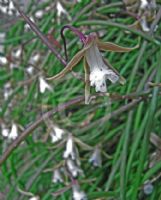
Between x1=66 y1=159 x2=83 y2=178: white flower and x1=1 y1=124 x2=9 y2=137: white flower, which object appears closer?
x1=66 y1=159 x2=83 y2=178: white flower

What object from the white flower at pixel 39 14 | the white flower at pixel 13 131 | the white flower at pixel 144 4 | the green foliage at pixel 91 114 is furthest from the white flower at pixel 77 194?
the white flower at pixel 39 14

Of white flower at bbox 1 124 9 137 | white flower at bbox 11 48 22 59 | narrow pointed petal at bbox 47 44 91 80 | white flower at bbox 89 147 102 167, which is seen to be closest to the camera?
narrow pointed petal at bbox 47 44 91 80

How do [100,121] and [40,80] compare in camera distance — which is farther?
[40,80]

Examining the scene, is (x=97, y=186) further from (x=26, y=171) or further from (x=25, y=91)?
(x=25, y=91)

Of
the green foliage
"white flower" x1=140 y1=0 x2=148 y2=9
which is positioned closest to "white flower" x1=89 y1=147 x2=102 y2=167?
the green foliage

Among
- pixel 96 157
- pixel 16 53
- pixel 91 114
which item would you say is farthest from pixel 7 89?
pixel 96 157

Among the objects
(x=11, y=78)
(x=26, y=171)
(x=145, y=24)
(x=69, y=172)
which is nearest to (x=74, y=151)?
(x=69, y=172)

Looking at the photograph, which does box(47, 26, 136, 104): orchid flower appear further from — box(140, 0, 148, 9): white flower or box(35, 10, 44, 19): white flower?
box(35, 10, 44, 19): white flower

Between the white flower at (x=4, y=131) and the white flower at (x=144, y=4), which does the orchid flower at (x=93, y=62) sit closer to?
the white flower at (x=144, y=4)

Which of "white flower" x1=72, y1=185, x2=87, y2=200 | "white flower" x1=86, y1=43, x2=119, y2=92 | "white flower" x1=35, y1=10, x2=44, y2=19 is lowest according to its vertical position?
"white flower" x1=86, y1=43, x2=119, y2=92
